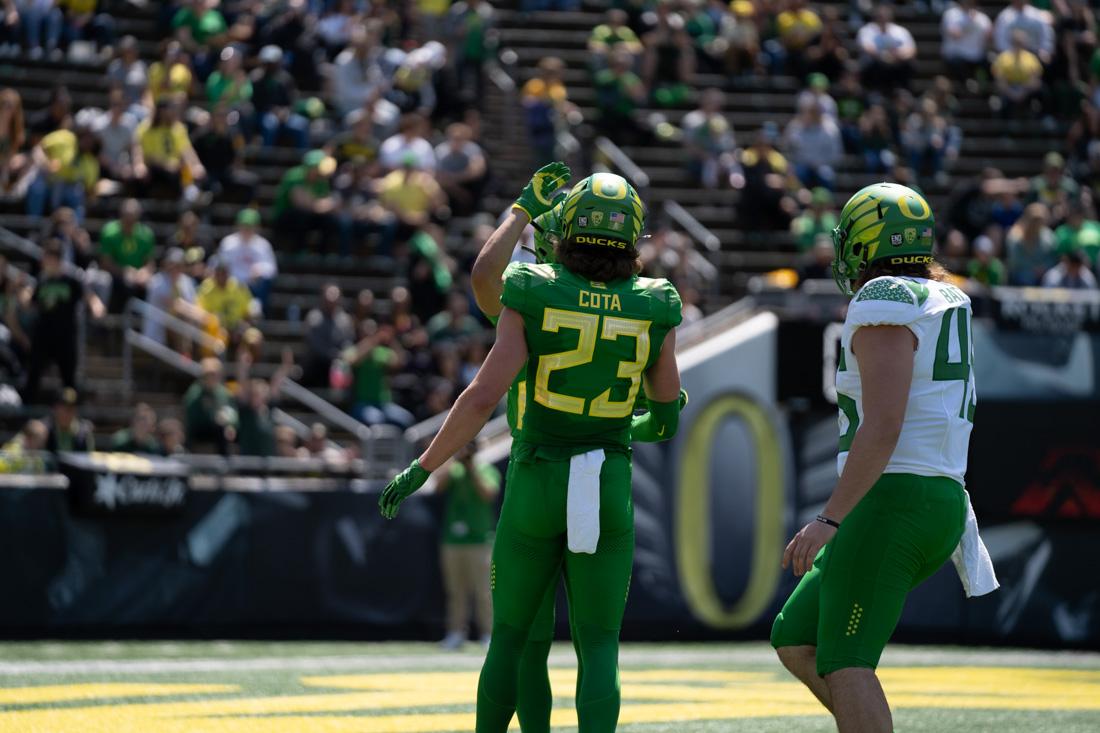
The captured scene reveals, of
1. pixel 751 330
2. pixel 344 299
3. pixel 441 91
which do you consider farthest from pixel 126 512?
pixel 441 91

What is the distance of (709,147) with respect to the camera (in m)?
19.6

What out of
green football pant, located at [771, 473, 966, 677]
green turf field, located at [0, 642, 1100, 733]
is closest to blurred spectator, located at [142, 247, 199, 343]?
green turf field, located at [0, 642, 1100, 733]

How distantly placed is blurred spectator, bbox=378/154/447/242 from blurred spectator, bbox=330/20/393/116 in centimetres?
134

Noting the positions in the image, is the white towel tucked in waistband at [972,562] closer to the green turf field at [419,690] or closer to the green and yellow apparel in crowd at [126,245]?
the green turf field at [419,690]

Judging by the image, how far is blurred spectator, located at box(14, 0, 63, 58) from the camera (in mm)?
18453

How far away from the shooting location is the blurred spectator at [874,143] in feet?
66.2

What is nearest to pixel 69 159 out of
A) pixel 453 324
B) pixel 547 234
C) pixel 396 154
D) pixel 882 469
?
pixel 396 154

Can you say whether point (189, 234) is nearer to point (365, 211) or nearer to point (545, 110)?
point (365, 211)

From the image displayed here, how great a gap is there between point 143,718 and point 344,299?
9.48 m

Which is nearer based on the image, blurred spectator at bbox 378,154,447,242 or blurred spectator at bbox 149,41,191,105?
blurred spectator at bbox 378,154,447,242

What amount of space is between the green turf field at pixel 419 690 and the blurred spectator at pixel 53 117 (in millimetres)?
5608

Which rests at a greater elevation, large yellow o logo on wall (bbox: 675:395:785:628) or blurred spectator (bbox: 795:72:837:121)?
blurred spectator (bbox: 795:72:837:121)

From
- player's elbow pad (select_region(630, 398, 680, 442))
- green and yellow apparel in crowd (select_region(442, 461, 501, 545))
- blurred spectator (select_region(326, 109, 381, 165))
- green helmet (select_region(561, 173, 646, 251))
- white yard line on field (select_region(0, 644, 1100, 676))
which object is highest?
green helmet (select_region(561, 173, 646, 251))

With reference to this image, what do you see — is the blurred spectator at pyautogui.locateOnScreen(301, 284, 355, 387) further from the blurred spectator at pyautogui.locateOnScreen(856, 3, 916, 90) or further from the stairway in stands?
the blurred spectator at pyautogui.locateOnScreen(856, 3, 916, 90)
